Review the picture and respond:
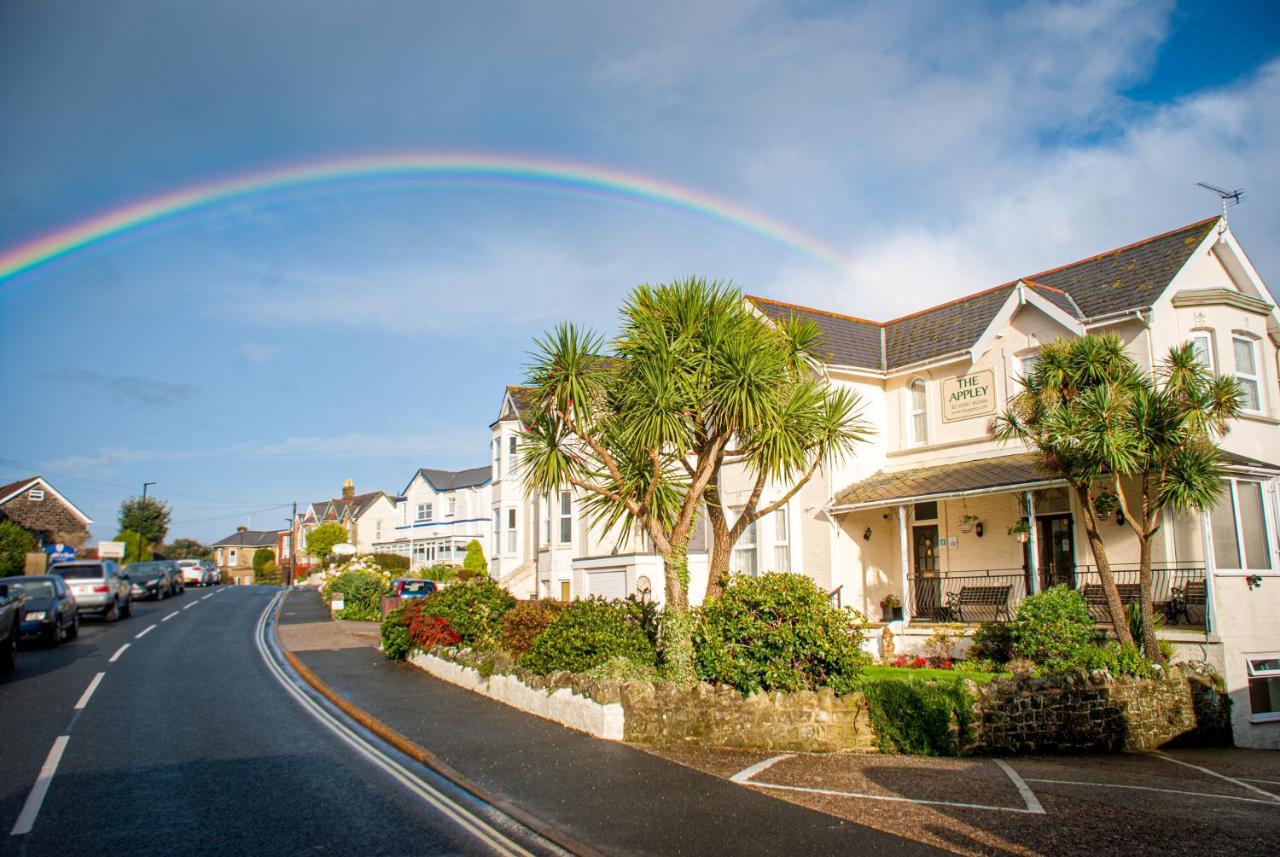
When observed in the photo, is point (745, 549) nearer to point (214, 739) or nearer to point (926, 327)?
point (926, 327)

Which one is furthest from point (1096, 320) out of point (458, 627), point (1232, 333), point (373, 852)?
point (373, 852)

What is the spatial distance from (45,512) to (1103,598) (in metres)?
60.7

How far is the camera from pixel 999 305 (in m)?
23.5

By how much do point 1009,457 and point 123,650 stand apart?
21.6 meters

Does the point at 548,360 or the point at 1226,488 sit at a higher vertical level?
the point at 548,360

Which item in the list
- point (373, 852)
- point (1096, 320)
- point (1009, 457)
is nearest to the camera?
point (373, 852)

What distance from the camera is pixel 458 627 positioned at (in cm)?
1803

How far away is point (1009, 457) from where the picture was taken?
2144cm

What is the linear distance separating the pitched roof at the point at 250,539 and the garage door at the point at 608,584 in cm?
11204

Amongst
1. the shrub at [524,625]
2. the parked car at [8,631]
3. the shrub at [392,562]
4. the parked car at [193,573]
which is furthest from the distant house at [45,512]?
the shrub at [524,625]

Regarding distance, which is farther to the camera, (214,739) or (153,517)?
(153,517)

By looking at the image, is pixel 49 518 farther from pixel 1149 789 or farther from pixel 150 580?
pixel 1149 789

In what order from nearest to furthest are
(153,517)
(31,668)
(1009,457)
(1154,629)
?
(1154,629) < (31,668) < (1009,457) < (153,517)

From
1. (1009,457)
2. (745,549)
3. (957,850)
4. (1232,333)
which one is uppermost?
(1232,333)
